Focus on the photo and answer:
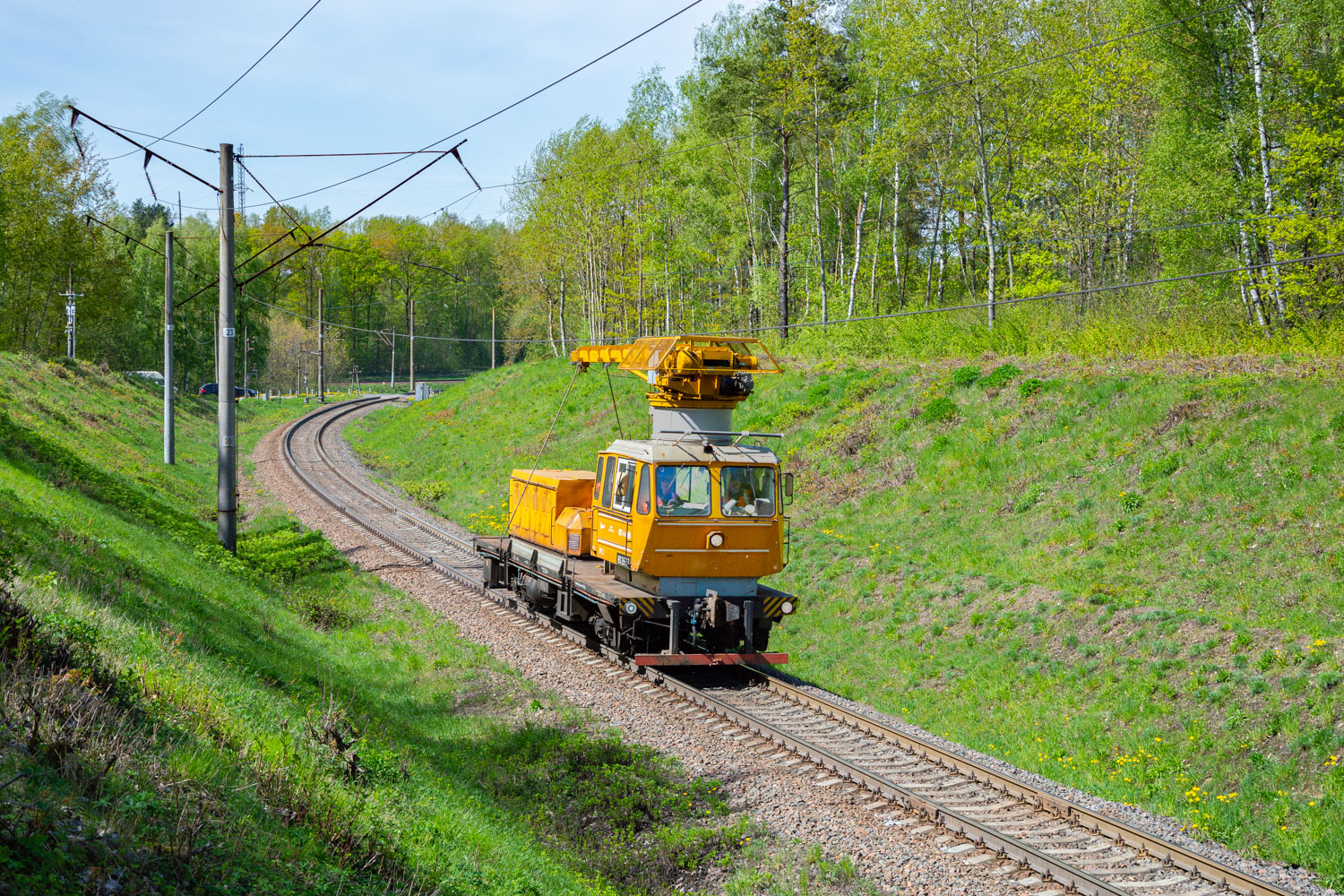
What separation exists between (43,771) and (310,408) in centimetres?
6235

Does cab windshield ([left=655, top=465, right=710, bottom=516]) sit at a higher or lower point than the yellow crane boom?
lower

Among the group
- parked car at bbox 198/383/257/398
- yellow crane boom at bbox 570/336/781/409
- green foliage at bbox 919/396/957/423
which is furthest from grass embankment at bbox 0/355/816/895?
parked car at bbox 198/383/257/398

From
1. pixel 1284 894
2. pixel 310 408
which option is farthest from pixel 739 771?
pixel 310 408

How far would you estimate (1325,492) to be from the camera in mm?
13367

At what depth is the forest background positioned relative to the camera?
19.4 metres

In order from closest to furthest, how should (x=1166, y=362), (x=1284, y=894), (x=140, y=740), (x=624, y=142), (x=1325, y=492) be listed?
1. (x=140, y=740)
2. (x=1284, y=894)
3. (x=1325, y=492)
4. (x=1166, y=362)
5. (x=624, y=142)

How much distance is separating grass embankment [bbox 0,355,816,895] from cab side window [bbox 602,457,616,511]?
2.97 m

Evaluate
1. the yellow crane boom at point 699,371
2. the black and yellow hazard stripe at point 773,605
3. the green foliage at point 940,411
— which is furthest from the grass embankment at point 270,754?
the green foliage at point 940,411

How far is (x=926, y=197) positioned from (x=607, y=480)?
106ft

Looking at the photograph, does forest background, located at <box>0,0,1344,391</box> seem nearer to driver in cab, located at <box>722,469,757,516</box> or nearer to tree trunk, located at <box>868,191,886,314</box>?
tree trunk, located at <box>868,191,886,314</box>

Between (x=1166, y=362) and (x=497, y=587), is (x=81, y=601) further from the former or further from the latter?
(x=1166, y=362)

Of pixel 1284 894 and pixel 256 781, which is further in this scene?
pixel 1284 894

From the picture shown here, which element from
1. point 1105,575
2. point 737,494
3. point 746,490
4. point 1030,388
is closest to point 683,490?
point 737,494

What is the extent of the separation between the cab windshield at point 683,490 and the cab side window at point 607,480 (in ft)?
4.49
